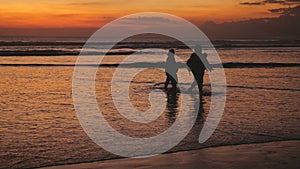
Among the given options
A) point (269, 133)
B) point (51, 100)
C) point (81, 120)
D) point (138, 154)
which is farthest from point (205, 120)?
point (51, 100)

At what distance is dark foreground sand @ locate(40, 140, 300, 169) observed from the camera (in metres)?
6.92

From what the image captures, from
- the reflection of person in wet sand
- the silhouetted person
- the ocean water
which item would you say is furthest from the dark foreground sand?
the reflection of person in wet sand

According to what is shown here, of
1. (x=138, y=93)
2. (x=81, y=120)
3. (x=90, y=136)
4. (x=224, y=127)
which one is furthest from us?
(x=138, y=93)

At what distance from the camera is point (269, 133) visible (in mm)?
9570

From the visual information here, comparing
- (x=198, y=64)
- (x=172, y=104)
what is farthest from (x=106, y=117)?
(x=198, y=64)

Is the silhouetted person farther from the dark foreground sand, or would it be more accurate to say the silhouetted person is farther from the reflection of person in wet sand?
the dark foreground sand

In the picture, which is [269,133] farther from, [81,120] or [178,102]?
[178,102]

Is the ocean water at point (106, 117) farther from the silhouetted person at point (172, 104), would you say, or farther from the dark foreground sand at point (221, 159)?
the dark foreground sand at point (221, 159)

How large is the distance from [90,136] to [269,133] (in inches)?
150

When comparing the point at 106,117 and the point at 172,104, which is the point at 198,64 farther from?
the point at 106,117

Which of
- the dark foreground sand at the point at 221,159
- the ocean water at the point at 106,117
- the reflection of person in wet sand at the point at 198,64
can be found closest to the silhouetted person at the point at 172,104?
the ocean water at the point at 106,117

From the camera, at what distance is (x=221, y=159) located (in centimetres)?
732

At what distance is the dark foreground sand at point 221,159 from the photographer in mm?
6918

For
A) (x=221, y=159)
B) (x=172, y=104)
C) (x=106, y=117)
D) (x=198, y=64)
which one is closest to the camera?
(x=221, y=159)
